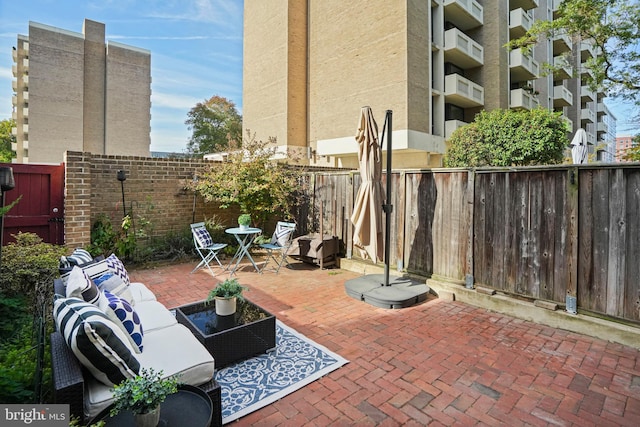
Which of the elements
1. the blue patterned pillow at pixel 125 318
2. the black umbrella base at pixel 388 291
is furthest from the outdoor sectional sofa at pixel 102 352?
the black umbrella base at pixel 388 291

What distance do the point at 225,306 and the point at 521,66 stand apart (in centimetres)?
2036

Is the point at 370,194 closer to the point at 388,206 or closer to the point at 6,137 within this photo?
the point at 388,206

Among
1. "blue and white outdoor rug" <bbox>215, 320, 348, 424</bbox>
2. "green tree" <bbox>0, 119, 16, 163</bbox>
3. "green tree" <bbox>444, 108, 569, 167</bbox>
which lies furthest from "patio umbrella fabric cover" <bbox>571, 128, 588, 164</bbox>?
"green tree" <bbox>0, 119, 16, 163</bbox>

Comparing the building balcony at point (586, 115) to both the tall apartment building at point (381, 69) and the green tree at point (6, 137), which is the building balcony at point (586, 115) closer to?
the tall apartment building at point (381, 69)

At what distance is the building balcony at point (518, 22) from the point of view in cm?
1738

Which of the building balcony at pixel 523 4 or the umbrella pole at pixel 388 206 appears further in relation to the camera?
the building balcony at pixel 523 4

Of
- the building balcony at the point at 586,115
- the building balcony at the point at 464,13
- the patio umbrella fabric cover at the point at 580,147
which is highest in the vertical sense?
the building balcony at the point at 464,13

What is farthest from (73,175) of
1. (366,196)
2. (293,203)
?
(366,196)

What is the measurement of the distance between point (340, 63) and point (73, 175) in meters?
12.9

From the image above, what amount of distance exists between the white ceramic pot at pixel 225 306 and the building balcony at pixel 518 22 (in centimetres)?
2100

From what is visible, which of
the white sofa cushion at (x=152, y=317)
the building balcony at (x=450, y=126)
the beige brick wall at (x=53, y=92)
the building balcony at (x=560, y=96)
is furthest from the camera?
the beige brick wall at (x=53, y=92)

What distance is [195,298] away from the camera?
189 inches

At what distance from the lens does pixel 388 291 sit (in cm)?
475

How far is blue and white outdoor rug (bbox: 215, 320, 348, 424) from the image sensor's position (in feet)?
8.20
